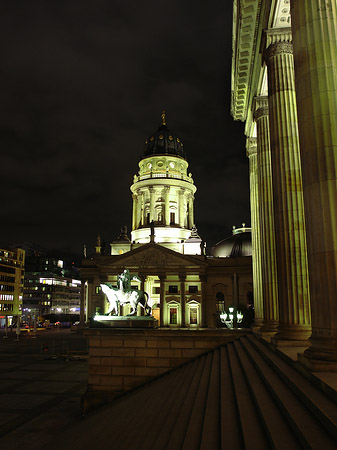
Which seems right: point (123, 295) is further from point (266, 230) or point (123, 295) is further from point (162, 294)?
point (162, 294)

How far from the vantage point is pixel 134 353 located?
20.8m

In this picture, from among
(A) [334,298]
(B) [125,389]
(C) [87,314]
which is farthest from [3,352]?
(A) [334,298]

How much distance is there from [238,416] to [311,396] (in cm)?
181

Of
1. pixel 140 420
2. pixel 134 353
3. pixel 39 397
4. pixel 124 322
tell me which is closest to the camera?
pixel 140 420

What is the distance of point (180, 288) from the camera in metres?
67.1

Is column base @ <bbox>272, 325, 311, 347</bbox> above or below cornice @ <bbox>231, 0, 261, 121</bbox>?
below

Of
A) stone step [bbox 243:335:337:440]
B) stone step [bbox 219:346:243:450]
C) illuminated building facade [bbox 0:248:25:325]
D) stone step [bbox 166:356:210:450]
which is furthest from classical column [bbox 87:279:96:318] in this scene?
stone step [bbox 243:335:337:440]

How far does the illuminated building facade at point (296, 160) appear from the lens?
26.9 feet

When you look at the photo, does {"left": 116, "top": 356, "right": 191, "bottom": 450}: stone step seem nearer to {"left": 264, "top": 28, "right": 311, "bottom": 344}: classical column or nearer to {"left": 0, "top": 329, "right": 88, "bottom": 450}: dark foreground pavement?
{"left": 0, "top": 329, "right": 88, "bottom": 450}: dark foreground pavement

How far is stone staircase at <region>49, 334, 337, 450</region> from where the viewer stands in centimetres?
581

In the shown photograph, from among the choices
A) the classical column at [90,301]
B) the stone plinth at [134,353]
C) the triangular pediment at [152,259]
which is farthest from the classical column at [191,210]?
the stone plinth at [134,353]

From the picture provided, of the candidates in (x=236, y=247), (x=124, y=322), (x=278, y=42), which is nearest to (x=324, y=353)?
(x=278, y=42)

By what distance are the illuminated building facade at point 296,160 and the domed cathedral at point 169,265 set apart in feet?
131

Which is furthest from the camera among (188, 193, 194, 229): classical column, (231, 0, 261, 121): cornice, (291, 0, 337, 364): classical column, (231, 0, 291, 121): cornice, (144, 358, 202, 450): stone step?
(188, 193, 194, 229): classical column
